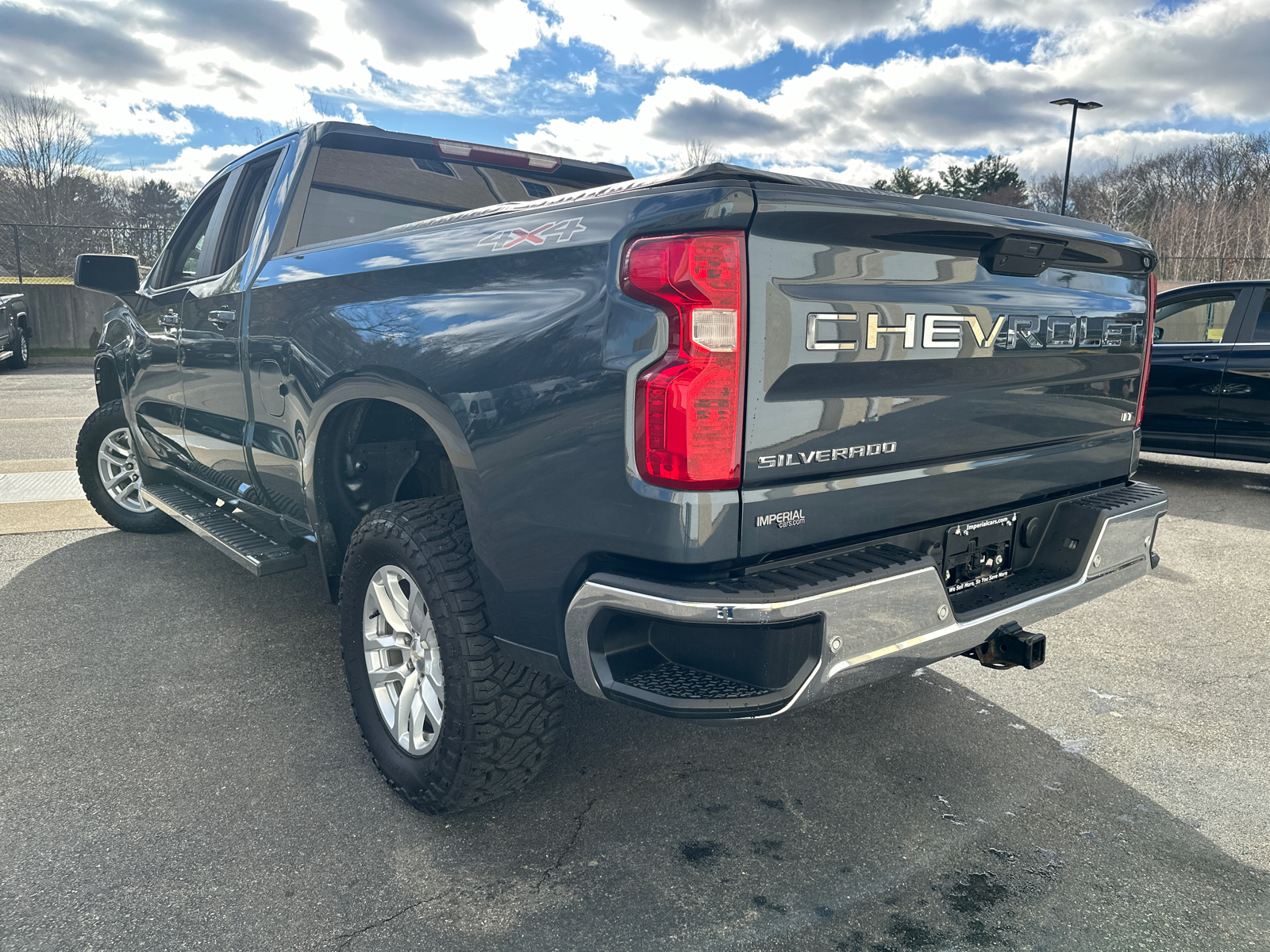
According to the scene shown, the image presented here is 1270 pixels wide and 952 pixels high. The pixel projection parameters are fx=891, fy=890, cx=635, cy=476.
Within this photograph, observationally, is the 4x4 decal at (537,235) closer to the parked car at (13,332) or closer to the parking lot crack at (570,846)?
the parking lot crack at (570,846)

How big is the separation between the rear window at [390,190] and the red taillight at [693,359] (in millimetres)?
2092

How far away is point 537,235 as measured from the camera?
6.99ft

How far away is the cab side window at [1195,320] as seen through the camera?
709 cm

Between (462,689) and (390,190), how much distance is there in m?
2.39

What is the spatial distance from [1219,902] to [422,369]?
2.42 meters

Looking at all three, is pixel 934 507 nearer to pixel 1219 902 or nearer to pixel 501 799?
pixel 1219 902

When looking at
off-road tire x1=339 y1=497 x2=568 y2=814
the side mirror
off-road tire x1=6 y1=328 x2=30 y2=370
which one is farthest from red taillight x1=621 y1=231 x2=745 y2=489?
off-road tire x1=6 y1=328 x2=30 y2=370

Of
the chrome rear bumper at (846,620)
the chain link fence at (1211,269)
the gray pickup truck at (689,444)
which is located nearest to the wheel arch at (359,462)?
the gray pickup truck at (689,444)

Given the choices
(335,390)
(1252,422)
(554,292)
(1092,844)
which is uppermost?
(554,292)

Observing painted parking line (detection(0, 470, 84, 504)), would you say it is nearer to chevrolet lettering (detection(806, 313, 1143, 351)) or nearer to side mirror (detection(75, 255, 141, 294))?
side mirror (detection(75, 255, 141, 294))

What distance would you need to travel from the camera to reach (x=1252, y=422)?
684 centimetres

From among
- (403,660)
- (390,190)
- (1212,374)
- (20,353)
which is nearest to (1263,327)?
(1212,374)

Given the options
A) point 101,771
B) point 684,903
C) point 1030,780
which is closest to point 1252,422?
point 1030,780

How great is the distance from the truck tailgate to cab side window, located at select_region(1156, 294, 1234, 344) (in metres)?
5.22
